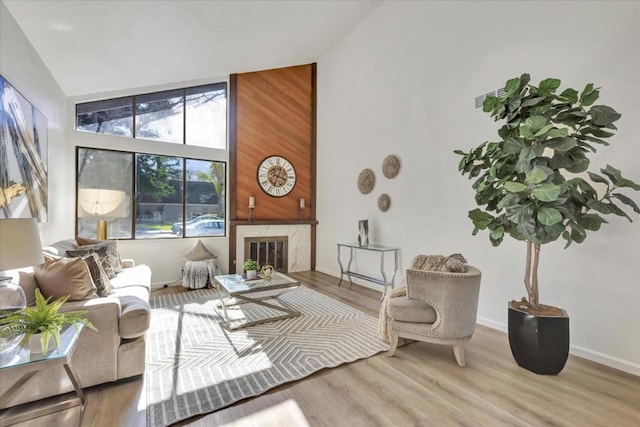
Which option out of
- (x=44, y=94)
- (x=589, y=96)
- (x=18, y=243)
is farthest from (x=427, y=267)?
(x=44, y=94)

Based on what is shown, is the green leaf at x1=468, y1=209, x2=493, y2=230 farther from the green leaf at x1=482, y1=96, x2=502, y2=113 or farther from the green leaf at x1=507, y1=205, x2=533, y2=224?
the green leaf at x1=482, y1=96, x2=502, y2=113

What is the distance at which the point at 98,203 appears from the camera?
387cm

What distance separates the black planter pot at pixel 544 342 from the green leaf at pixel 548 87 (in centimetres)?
167

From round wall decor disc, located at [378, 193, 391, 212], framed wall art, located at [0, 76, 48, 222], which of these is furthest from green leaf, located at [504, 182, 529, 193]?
framed wall art, located at [0, 76, 48, 222]

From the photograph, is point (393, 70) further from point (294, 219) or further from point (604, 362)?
point (604, 362)

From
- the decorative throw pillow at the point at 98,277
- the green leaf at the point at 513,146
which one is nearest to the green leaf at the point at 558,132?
the green leaf at the point at 513,146

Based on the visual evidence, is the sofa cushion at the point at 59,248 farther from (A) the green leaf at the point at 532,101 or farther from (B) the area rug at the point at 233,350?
(A) the green leaf at the point at 532,101

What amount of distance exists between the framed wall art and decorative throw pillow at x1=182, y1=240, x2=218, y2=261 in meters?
2.05

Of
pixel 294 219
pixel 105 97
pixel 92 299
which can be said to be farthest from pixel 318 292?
pixel 105 97

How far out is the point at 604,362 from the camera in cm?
240

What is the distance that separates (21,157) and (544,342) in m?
4.37

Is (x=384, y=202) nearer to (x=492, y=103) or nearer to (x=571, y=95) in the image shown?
(x=492, y=103)

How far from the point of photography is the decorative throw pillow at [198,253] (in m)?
4.83

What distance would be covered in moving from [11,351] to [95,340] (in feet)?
1.87
